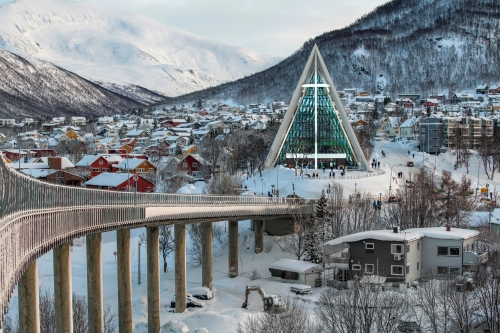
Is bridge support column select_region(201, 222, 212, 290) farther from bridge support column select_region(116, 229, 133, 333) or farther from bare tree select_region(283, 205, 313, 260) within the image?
bridge support column select_region(116, 229, 133, 333)

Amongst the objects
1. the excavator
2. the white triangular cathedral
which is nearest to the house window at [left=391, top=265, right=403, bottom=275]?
the excavator

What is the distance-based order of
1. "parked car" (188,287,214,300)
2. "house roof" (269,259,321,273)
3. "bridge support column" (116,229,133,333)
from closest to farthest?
"bridge support column" (116,229,133,333)
"parked car" (188,287,214,300)
"house roof" (269,259,321,273)

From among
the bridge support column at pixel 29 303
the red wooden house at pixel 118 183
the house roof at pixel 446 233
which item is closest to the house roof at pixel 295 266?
the house roof at pixel 446 233

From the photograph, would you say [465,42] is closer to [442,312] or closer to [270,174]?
[270,174]

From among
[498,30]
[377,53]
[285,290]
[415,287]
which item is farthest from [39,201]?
[498,30]

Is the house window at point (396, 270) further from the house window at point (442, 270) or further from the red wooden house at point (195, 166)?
the red wooden house at point (195, 166)

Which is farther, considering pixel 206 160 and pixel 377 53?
pixel 377 53

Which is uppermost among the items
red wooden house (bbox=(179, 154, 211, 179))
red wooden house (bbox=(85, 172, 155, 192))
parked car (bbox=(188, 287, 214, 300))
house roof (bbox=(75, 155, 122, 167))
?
house roof (bbox=(75, 155, 122, 167))
